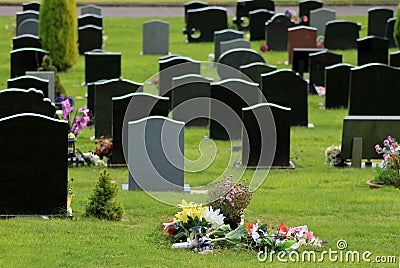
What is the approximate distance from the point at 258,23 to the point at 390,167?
1724 cm

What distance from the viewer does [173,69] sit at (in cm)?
2041

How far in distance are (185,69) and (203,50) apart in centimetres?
790

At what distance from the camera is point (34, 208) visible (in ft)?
37.2

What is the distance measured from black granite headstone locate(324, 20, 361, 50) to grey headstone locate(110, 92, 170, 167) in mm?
13722

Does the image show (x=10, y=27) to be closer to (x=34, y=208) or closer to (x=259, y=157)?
(x=259, y=157)

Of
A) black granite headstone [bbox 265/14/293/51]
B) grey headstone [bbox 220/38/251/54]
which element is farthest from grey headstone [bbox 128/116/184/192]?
black granite headstone [bbox 265/14/293/51]

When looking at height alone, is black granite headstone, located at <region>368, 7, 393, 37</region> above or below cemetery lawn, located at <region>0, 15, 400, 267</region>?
above

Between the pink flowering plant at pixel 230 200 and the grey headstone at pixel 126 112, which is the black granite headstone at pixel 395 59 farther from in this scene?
the pink flowering plant at pixel 230 200

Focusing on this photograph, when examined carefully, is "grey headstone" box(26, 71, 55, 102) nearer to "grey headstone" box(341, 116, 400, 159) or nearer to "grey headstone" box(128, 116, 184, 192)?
"grey headstone" box(128, 116, 184, 192)

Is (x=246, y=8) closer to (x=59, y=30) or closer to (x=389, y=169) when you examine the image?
(x=59, y=30)

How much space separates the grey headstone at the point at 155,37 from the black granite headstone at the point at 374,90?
10.1m

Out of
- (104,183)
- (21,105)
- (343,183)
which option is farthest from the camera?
(21,105)

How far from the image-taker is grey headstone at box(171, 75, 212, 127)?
1770 cm

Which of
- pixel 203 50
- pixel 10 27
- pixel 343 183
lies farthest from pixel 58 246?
pixel 10 27
